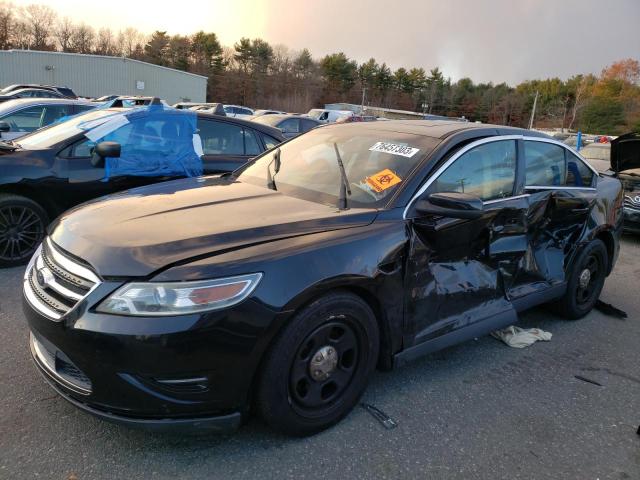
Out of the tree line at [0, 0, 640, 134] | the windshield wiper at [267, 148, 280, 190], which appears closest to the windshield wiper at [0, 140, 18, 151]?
the windshield wiper at [267, 148, 280, 190]

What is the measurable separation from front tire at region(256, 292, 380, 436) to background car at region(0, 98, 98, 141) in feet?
24.2

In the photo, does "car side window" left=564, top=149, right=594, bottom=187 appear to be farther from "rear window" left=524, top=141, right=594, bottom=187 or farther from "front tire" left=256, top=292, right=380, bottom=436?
"front tire" left=256, top=292, right=380, bottom=436

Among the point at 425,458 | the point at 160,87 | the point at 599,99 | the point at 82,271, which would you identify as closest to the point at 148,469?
the point at 82,271

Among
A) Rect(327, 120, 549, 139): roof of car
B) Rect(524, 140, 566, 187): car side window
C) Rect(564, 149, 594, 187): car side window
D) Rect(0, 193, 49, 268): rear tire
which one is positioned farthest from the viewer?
Rect(0, 193, 49, 268): rear tire

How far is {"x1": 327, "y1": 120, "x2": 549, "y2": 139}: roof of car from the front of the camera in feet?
10.8

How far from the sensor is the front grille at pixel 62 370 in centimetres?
215

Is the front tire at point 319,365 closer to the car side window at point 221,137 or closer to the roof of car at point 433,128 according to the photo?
the roof of car at point 433,128

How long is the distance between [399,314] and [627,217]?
726 cm

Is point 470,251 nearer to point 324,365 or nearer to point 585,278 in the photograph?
point 324,365

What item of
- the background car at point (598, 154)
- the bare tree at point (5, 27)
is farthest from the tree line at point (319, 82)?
the background car at point (598, 154)

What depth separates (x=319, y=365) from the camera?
2453 millimetres

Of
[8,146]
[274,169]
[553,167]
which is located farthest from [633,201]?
[8,146]

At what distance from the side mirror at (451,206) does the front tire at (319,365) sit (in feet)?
2.30

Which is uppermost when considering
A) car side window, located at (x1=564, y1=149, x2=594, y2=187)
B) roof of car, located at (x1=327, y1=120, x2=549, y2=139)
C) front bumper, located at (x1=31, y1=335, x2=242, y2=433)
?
roof of car, located at (x1=327, y1=120, x2=549, y2=139)
